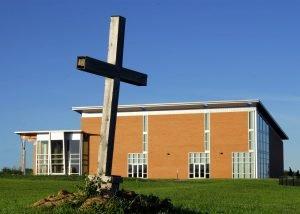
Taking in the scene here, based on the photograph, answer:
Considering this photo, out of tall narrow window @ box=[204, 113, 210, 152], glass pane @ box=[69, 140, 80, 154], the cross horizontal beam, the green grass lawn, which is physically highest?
tall narrow window @ box=[204, 113, 210, 152]

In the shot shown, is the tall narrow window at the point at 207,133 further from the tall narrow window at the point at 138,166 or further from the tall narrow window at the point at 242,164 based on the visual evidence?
the tall narrow window at the point at 138,166

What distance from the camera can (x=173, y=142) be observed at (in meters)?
79.0

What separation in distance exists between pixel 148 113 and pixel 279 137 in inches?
1437

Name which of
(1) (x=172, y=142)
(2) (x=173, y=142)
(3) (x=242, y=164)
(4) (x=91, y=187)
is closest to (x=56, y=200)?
(4) (x=91, y=187)

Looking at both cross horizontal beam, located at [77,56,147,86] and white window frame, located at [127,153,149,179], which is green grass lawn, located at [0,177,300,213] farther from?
white window frame, located at [127,153,149,179]

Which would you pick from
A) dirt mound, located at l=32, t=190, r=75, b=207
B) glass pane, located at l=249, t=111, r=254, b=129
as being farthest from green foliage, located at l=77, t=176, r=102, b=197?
glass pane, located at l=249, t=111, r=254, b=129

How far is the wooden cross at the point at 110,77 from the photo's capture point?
12.2 meters

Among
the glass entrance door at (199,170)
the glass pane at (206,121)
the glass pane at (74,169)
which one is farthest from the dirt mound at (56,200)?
the glass pane at (74,169)

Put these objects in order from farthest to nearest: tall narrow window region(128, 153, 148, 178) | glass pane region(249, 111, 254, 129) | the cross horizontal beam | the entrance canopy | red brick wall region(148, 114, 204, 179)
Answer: the entrance canopy
tall narrow window region(128, 153, 148, 178)
red brick wall region(148, 114, 204, 179)
glass pane region(249, 111, 254, 129)
the cross horizontal beam

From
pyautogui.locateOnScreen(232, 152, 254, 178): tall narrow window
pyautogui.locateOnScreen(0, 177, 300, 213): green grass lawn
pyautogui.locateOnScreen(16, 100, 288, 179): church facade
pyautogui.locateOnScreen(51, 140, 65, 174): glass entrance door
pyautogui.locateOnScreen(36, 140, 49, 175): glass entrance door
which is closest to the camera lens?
pyautogui.locateOnScreen(0, 177, 300, 213): green grass lawn

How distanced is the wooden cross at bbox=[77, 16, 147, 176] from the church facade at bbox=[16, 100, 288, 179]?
208ft

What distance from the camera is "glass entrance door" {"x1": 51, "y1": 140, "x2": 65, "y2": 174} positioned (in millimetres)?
81719

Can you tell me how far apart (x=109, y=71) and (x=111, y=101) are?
Result: 61 centimetres

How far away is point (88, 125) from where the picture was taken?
83875 millimetres
